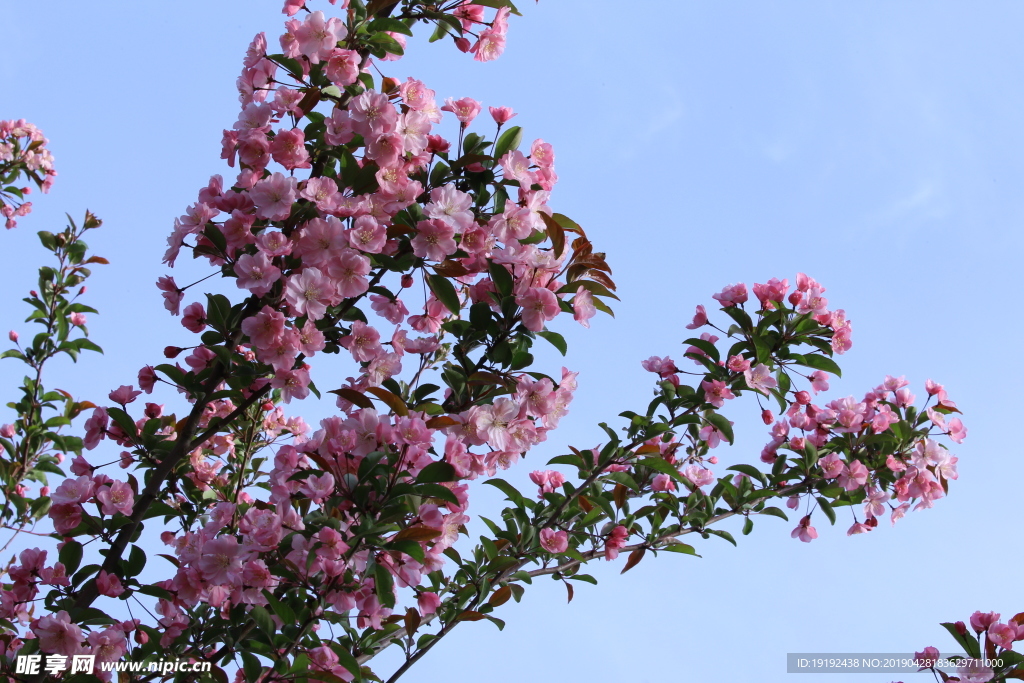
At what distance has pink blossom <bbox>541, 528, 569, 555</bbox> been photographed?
98.1 inches

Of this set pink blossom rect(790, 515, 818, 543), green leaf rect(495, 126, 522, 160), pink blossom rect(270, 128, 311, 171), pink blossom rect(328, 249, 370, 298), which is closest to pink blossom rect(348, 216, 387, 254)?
pink blossom rect(328, 249, 370, 298)

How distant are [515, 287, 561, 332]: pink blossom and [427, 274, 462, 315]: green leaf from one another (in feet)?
0.58

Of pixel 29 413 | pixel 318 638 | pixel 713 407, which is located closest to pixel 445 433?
pixel 318 638

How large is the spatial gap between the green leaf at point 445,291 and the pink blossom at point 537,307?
0.58ft

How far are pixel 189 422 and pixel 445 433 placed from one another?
2.34ft

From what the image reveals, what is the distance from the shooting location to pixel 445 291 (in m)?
2.21

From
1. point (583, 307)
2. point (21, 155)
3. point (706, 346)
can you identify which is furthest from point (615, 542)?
point (21, 155)

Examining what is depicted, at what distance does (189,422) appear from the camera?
2.21 metres

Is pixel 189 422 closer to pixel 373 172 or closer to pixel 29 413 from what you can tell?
pixel 373 172

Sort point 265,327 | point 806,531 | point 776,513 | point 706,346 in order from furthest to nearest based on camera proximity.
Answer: point 806,531, point 776,513, point 706,346, point 265,327

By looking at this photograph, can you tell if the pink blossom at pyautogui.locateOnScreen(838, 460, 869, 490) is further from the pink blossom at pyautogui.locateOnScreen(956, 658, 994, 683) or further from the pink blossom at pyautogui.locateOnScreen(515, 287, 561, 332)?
the pink blossom at pyautogui.locateOnScreen(515, 287, 561, 332)

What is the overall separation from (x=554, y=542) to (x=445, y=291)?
2.87 feet

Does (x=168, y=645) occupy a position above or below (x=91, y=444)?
below

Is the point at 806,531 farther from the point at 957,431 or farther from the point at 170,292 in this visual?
the point at 170,292
